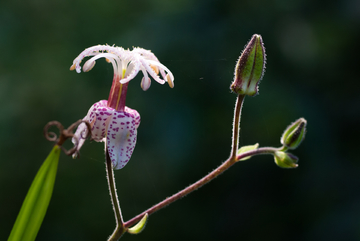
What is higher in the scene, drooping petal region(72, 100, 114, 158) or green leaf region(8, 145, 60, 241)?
drooping petal region(72, 100, 114, 158)

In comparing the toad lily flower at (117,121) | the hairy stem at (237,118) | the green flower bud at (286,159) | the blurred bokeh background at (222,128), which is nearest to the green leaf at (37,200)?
the toad lily flower at (117,121)

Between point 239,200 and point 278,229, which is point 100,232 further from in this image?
point 278,229

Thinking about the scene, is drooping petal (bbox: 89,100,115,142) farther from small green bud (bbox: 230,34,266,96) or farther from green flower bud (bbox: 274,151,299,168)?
green flower bud (bbox: 274,151,299,168)

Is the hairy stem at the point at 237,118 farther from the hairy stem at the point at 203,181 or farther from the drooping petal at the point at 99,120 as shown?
the drooping petal at the point at 99,120

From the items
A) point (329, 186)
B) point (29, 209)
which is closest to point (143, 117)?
point (329, 186)

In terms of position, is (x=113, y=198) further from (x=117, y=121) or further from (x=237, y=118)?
(x=237, y=118)

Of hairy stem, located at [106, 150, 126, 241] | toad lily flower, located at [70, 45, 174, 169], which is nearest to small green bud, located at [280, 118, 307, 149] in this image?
toad lily flower, located at [70, 45, 174, 169]
